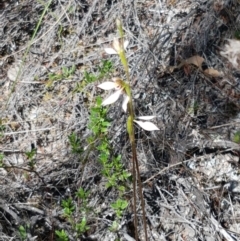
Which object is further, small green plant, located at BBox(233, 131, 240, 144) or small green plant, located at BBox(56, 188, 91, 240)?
small green plant, located at BBox(233, 131, 240, 144)

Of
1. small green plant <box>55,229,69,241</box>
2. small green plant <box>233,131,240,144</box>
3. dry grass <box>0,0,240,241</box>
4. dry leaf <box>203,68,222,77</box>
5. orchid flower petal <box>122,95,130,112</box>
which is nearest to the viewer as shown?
orchid flower petal <box>122,95,130,112</box>

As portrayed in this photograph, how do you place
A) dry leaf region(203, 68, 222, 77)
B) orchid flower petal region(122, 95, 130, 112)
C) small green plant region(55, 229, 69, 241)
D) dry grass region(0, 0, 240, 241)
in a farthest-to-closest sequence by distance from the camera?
dry leaf region(203, 68, 222, 77), dry grass region(0, 0, 240, 241), small green plant region(55, 229, 69, 241), orchid flower petal region(122, 95, 130, 112)

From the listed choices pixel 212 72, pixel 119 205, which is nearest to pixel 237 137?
pixel 212 72

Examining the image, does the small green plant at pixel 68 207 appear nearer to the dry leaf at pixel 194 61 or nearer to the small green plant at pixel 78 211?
the small green plant at pixel 78 211

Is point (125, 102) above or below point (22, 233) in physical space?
above

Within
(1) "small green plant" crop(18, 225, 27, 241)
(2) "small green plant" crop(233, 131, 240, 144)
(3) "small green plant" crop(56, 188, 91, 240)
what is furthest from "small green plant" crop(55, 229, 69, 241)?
(2) "small green plant" crop(233, 131, 240, 144)

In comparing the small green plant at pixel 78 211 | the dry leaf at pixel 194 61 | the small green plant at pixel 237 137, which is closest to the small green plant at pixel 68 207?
the small green plant at pixel 78 211

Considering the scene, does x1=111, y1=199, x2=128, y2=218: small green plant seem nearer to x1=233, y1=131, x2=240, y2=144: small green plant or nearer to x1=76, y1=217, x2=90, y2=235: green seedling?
x1=76, y1=217, x2=90, y2=235: green seedling

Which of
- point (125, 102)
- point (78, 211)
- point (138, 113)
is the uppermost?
point (125, 102)

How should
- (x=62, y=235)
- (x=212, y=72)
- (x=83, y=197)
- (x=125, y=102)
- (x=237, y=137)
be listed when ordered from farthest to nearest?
(x=212, y=72) < (x=237, y=137) < (x=83, y=197) < (x=62, y=235) < (x=125, y=102)

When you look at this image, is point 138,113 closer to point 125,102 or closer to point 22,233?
point 22,233
